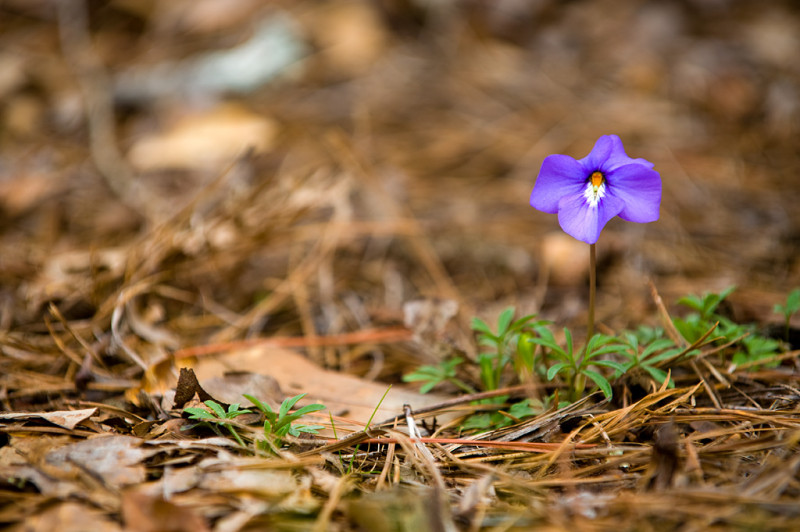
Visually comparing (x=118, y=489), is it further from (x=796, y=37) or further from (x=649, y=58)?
(x=796, y=37)

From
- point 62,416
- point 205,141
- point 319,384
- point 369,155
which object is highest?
point 205,141

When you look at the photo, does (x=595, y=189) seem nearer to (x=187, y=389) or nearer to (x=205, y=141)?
(x=187, y=389)

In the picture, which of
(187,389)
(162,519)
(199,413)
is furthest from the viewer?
(187,389)

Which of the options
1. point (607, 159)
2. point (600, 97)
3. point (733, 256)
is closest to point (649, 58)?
point (600, 97)

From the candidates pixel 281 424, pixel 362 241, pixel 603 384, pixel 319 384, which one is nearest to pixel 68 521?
pixel 281 424

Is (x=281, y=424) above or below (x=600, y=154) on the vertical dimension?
below

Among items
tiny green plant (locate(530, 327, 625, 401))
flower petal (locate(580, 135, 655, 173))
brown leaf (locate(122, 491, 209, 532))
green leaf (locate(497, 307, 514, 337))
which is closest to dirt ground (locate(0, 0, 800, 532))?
brown leaf (locate(122, 491, 209, 532))

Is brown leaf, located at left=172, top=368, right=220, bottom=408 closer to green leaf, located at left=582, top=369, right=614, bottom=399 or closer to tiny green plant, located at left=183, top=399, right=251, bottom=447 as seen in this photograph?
tiny green plant, located at left=183, top=399, right=251, bottom=447

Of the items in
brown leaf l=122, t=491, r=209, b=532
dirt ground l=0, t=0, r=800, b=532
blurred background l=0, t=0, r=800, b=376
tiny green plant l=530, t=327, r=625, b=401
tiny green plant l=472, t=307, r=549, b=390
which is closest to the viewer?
brown leaf l=122, t=491, r=209, b=532
